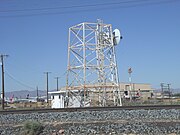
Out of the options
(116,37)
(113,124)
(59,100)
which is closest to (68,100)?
(59,100)

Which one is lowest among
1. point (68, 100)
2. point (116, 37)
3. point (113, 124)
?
point (113, 124)

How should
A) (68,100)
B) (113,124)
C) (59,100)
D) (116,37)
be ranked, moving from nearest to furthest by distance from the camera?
(113,124)
(68,100)
(59,100)
(116,37)

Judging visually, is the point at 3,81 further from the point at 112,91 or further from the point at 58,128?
the point at 58,128

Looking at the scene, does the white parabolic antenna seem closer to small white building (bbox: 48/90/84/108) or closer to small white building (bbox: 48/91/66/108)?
small white building (bbox: 48/90/84/108)

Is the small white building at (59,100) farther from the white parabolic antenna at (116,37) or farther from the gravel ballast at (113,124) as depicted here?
the gravel ballast at (113,124)

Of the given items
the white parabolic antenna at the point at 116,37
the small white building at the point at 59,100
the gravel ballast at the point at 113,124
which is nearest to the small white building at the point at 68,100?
the small white building at the point at 59,100

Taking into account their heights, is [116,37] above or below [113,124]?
above

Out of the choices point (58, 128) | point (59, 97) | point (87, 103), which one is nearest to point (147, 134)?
point (58, 128)

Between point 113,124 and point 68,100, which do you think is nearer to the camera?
point 113,124

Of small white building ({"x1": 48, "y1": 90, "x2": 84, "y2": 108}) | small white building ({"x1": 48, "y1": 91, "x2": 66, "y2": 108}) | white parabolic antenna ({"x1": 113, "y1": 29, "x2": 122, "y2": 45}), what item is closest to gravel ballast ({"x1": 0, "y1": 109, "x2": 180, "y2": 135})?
small white building ({"x1": 48, "y1": 90, "x2": 84, "y2": 108})

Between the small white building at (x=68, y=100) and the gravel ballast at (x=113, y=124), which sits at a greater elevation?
the small white building at (x=68, y=100)

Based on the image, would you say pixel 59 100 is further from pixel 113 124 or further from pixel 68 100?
pixel 113 124

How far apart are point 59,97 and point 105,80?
6.39m

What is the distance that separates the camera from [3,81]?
55.8 meters
